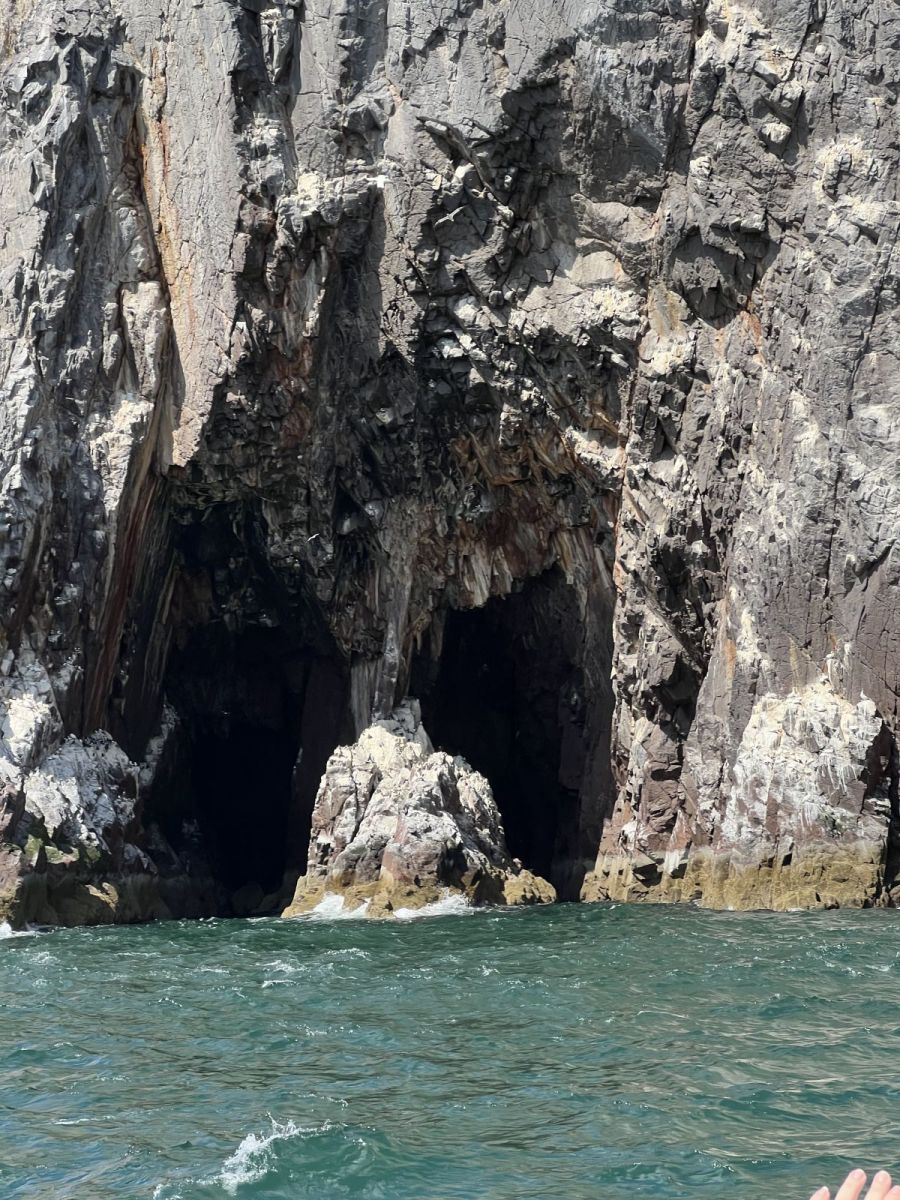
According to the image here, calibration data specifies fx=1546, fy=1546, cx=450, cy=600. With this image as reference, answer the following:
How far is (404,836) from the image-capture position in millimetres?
30047

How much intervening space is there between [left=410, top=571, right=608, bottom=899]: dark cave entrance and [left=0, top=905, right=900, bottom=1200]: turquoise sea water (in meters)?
13.1

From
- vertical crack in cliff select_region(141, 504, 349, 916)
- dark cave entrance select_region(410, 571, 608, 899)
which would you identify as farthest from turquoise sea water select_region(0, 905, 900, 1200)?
vertical crack in cliff select_region(141, 504, 349, 916)

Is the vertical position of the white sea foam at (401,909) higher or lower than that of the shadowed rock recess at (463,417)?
lower

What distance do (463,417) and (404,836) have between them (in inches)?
353

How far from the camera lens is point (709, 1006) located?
1623 cm

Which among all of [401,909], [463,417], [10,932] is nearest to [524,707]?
[463,417]

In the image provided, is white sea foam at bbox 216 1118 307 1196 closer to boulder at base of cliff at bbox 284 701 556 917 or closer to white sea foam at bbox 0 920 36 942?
white sea foam at bbox 0 920 36 942

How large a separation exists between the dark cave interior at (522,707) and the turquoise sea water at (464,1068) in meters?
13.2

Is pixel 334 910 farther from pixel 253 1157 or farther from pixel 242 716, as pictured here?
pixel 253 1157

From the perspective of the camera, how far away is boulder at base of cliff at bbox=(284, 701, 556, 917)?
29594 millimetres

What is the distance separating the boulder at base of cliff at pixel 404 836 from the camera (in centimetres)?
2959

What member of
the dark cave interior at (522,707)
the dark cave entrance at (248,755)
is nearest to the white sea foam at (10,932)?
the dark cave entrance at (248,755)

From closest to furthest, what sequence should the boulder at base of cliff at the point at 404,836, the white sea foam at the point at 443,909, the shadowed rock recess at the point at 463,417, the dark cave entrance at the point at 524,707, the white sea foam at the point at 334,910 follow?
the shadowed rock recess at the point at 463,417, the white sea foam at the point at 443,909, the white sea foam at the point at 334,910, the boulder at base of cliff at the point at 404,836, the dark cave entrance at the point at 524,707

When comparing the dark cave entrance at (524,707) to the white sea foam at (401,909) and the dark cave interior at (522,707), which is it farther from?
the white sea foam at (401,909)
